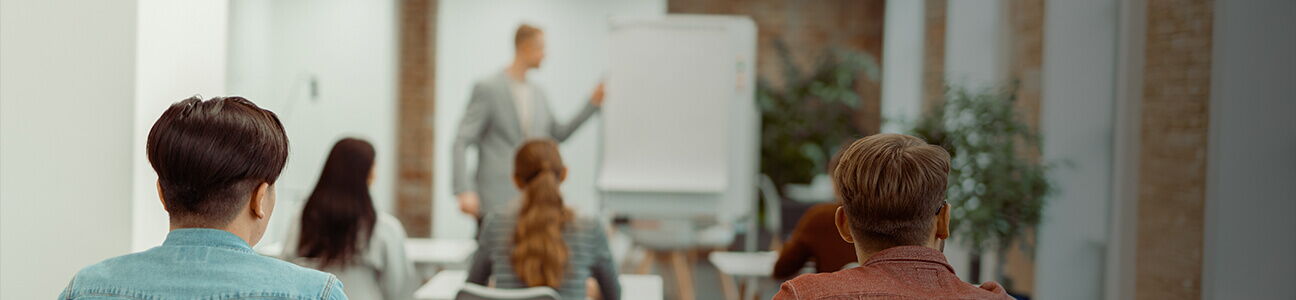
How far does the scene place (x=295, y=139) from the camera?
6391 mm

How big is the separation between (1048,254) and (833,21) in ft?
14.0

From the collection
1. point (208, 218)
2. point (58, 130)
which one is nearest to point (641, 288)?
point (58, 130)

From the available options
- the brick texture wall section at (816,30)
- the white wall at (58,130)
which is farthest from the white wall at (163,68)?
the brick texture wall section at (816,30)

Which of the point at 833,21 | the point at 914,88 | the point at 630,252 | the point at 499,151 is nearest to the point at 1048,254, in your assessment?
the point at 499,151

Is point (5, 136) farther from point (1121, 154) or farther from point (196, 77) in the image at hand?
point (1121, 154)

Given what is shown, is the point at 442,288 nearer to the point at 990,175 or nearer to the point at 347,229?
the point at 347,229

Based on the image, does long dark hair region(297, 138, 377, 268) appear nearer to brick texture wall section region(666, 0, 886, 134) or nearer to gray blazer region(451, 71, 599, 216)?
gray blazer region(451, 71, 599, 216)

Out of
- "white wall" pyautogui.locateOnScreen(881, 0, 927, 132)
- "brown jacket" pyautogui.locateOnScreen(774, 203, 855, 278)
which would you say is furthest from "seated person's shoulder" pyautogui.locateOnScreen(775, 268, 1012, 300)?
"white wall" pyautogui.locateOnScreen(881, 0, 927, 132)

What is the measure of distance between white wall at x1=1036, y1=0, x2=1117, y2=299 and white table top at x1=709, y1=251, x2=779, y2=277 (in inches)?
49.1

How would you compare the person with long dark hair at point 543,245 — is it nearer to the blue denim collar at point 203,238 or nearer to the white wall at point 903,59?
the blue denim collar at point 203,238

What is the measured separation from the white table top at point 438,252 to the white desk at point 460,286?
223mm

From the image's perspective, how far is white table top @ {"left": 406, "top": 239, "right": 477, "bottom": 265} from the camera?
3.71 m

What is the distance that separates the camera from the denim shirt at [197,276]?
1.19 m

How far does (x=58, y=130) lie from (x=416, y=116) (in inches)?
Answer: 239
